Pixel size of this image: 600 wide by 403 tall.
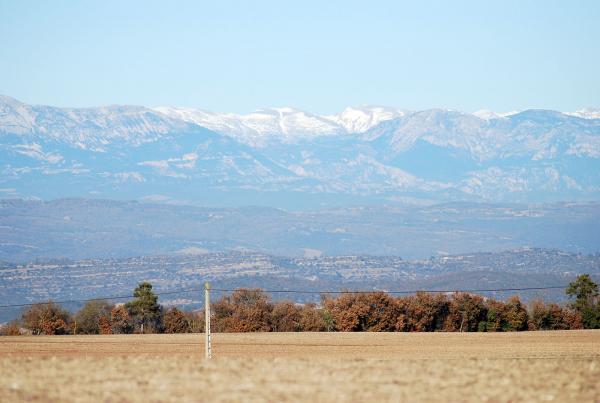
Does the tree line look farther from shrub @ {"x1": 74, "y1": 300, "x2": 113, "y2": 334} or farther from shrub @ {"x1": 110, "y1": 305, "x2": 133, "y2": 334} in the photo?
shrub @ {"x1": 74, "y1": 300, "x2": 113, "y2": 334}

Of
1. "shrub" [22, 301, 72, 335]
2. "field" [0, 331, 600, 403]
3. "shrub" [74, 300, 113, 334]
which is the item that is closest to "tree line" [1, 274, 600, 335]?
"shrub" [22, 301, 72, 335]

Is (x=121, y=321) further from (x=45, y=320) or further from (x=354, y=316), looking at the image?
(x=354, y=316)

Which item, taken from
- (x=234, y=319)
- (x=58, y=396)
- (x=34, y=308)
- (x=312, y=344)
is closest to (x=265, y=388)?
(x=58, y=396)

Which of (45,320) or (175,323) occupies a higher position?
(45,320)

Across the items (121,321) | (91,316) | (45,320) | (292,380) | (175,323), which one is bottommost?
(292,380)

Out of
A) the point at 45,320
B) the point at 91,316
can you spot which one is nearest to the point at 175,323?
the point at 45,320

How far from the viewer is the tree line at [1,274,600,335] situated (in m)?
96.8

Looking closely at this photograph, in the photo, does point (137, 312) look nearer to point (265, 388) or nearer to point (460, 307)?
point (460, 307)

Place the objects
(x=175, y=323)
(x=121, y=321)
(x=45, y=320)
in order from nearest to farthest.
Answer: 1. (x=45, y=320)
2. (x=175, y=323)
3. (x=121, y=321)

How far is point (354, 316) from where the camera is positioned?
95.1 meters

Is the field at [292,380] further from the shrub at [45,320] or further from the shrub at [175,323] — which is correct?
the shrub at [175,323]

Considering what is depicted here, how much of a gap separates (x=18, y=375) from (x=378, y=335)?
54749 millimetres

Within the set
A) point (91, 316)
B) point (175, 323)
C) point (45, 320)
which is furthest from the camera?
point (91, 316)

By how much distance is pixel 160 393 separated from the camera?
92.2 ft
